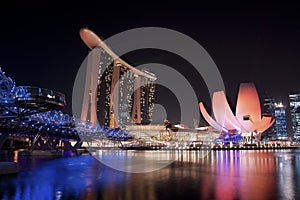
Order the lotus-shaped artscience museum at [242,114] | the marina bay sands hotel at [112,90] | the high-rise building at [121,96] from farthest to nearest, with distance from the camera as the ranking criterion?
the high-rise building at [121,96]
the marina bay sands hotel at [112,90]
the lotus-shaped artscience museum at [242,114]

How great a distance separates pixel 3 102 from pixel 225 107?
5203 cm

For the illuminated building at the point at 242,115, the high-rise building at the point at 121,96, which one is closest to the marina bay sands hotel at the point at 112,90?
the high-rise building at the point at 121,96

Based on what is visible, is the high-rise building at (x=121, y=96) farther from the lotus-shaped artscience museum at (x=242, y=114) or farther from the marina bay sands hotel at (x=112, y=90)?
the lotus-shaped artscience museum at (x=242, y=114)

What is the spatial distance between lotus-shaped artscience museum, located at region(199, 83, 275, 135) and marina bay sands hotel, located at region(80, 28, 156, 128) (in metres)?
22.8

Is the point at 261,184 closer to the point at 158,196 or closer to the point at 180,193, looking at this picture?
the point at 180,193

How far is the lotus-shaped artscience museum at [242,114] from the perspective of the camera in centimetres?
5881

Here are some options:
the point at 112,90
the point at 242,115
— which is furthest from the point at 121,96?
the point at 242,115

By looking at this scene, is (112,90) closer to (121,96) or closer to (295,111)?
(121,96)

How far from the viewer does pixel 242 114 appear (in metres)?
60.1

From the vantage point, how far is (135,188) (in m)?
8.25

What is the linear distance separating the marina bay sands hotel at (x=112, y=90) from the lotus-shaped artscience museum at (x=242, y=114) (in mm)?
22826

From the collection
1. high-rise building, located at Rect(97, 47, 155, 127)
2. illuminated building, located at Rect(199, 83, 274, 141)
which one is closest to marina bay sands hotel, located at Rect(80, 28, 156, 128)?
high-rise building, located at Rect(97, 47, 155, 127)

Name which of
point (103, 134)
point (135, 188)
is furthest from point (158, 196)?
point (103, 134)

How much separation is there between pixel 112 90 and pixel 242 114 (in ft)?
109
